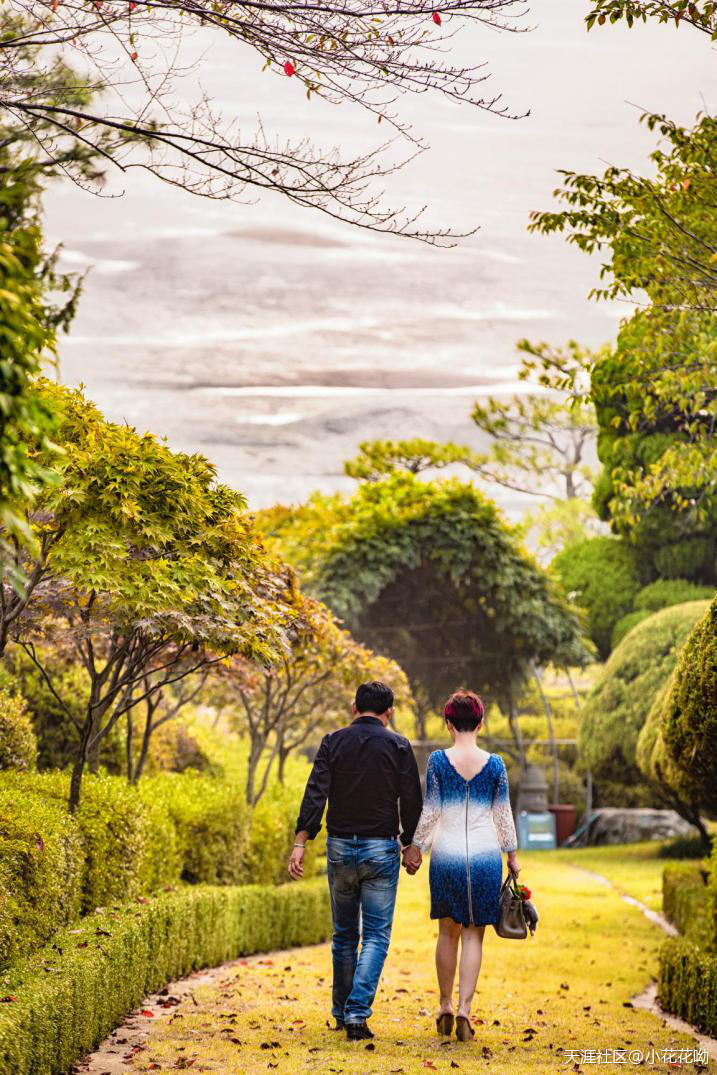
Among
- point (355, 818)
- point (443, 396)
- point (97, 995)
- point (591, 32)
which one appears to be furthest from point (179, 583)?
point (443, 396)

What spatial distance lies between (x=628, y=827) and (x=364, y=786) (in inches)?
799

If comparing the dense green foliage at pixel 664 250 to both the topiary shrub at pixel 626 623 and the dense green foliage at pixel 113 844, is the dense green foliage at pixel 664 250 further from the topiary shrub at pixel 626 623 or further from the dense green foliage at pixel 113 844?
the topiary shrub at pixel 626 623

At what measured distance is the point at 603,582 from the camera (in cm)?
2753

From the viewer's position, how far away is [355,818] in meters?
6.24

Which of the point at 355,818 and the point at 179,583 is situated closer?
the point at 355,818

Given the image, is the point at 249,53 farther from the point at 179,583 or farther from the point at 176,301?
the point at 176,301

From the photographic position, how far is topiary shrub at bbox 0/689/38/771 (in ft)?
31.2

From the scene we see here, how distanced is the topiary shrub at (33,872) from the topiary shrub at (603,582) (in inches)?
824

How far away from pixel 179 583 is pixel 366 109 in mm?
2817

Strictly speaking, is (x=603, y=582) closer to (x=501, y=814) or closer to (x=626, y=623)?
(x=626, y=623)

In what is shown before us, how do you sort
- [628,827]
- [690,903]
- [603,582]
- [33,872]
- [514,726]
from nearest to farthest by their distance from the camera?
1. [33,872]
2. [690,903]
3. [628,827]
4. [514,726]
5. [603,582]

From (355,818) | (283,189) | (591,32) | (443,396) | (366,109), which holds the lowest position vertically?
(355,818)

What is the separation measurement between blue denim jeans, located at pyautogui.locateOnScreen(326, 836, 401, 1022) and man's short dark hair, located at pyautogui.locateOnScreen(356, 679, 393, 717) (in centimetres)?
66

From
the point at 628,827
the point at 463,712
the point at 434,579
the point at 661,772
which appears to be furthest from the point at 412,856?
the point at 628,827
